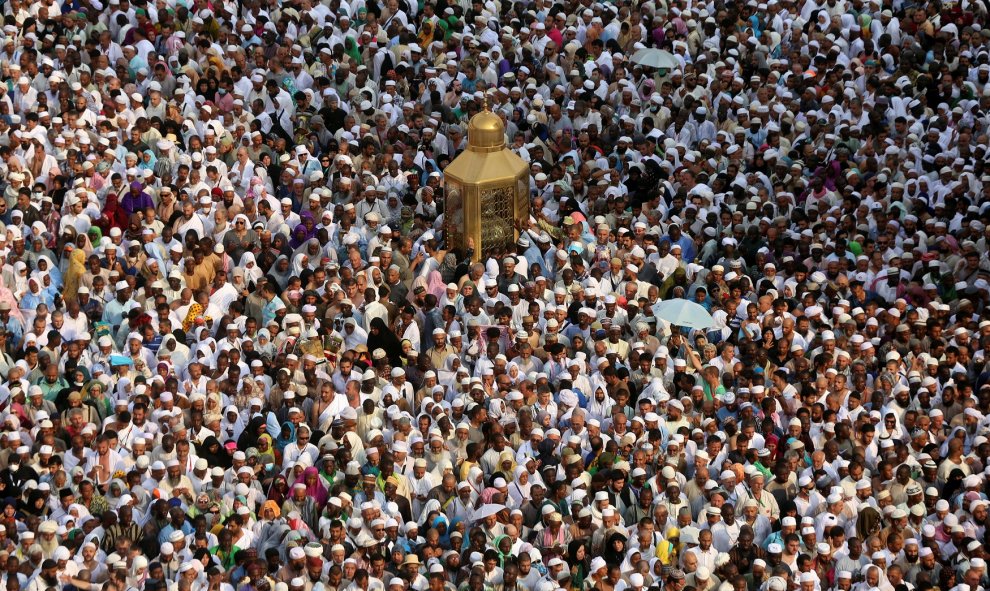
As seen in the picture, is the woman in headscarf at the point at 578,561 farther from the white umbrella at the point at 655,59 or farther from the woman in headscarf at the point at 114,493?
the white umbrella at the point at 655,59

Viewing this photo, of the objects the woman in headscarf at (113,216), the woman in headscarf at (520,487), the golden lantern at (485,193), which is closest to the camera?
the woman in headscarf at (520,487)

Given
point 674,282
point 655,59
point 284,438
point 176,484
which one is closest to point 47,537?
point 176,484

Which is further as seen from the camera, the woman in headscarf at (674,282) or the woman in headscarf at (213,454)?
the woman in headscarf at (674,282)

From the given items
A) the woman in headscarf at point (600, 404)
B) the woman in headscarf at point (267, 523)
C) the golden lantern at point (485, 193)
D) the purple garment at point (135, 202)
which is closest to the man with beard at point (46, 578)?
the woman in headscarf at point (267, 523)

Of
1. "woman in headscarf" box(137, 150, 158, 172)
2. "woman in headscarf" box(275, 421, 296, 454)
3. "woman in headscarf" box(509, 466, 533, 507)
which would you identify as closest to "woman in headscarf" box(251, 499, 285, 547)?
"woman in headscarf" box(275, 421, 296, 454)

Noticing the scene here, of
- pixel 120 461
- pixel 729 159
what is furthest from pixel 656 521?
pixel 729 159

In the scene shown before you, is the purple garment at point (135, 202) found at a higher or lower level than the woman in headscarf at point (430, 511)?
higher
